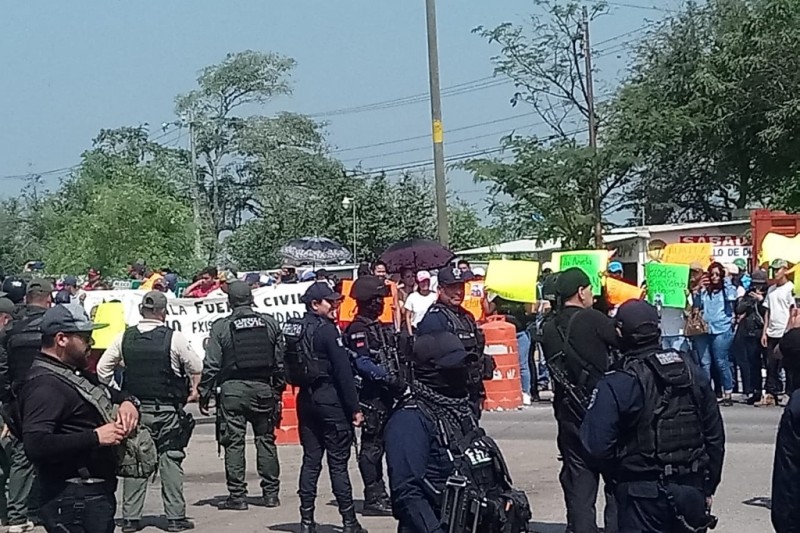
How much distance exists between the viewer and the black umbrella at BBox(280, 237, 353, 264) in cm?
3069

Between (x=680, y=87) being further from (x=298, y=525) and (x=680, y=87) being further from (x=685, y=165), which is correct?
(x=298, y=525)

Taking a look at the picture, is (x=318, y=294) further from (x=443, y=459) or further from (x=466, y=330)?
(x=443, y=459)

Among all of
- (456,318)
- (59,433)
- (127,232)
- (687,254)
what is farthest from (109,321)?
(127,232)

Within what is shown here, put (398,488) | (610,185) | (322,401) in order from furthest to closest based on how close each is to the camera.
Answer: (610,185) → (322,401) → (398,488)

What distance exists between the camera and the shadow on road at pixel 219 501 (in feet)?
36.4

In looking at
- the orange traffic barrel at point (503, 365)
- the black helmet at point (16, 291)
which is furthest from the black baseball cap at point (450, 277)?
the orange traffic barrel at point (503, 365)

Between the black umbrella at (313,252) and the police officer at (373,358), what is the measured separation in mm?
20615

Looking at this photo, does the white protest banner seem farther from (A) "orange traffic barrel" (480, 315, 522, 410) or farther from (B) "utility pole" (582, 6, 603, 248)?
(B) "utility pole" (582, 6, 603, 248)

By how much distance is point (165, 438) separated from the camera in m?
9.88

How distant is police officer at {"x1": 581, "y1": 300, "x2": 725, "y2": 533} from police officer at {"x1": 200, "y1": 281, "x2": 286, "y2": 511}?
15.3 feet

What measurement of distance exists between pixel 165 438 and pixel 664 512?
4895mm

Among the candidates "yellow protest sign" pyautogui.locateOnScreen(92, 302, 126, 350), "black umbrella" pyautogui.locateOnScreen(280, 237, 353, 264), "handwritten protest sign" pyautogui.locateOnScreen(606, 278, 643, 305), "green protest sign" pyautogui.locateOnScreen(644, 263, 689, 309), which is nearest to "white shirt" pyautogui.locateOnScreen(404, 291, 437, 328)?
"handwritten protest sign" pyautogui.locateOnScreen(606, 278, 643, 305)

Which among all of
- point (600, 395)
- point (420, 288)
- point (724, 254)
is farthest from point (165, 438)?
point (724, 254)

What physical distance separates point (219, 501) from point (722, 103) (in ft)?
108
